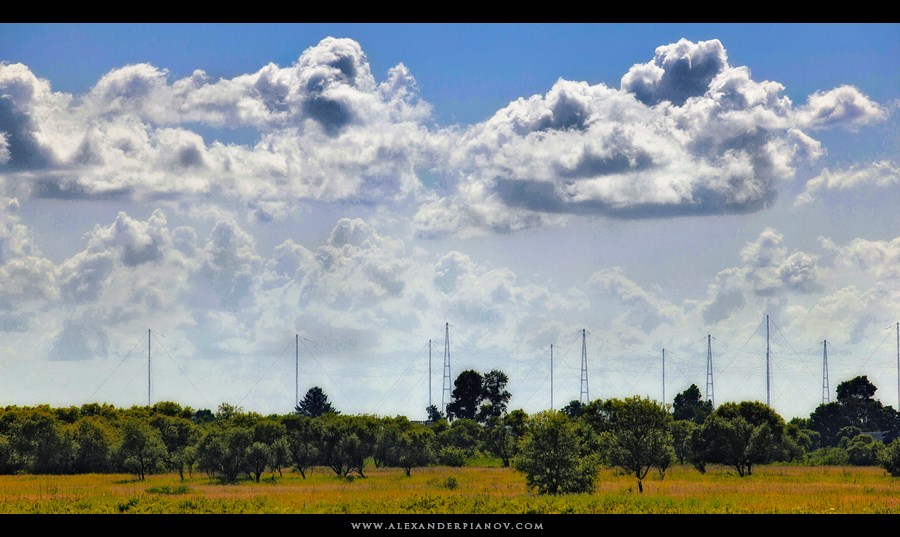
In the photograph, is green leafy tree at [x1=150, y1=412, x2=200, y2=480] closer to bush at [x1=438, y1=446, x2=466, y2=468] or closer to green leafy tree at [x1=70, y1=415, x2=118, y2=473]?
green leafy tree at [x1=70, y1=415, x2=118, y2=473]

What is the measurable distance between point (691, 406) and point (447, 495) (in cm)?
11843

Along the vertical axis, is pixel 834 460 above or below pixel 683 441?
below

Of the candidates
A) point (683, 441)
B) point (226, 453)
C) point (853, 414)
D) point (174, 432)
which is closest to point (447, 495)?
point (226, 453)

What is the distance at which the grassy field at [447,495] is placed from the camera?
69125mm

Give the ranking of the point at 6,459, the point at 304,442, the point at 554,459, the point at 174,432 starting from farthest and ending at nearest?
the point at 174,432 → the point at 304,442 → the point at 6,459 → the point at 554,459

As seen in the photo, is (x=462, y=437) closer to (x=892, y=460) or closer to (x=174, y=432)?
(x=174, y=432)

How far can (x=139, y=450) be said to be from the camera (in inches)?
4264

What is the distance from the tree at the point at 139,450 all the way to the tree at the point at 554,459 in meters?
44.9

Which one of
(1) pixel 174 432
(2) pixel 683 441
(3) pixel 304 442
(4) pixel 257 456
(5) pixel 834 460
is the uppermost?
(1) pixel 174 432

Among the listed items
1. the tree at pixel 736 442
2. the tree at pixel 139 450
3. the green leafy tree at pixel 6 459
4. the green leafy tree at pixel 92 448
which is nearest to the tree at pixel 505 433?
the tree at pixel 736 442

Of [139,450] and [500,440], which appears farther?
[500,440]

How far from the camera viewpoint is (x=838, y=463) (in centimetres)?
13000
